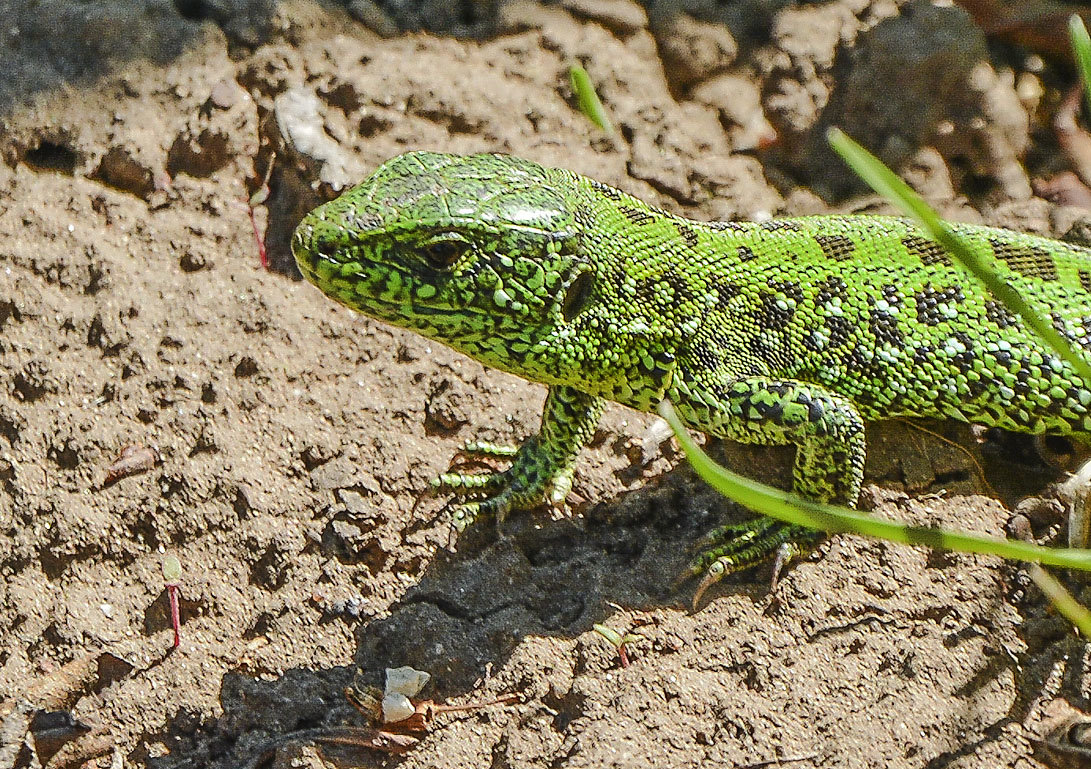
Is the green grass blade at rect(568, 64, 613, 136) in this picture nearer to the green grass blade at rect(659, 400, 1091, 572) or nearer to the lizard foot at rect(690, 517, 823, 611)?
the lizard foot at rect(690, 517, 823, 611)

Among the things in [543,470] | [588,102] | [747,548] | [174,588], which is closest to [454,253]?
[543,470]

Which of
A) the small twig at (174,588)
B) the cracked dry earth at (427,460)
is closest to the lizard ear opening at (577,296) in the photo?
the cracked dry earth at (427,460)

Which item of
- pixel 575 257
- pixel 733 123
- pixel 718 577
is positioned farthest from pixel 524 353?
pixel 733 123

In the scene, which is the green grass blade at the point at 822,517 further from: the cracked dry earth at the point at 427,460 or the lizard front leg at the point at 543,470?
the lizard front leg at the point at 543,470

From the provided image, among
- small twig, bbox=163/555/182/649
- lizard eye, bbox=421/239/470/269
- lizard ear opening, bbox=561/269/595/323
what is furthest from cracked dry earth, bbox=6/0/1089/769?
lizard eye, bbox=421/239/470/269

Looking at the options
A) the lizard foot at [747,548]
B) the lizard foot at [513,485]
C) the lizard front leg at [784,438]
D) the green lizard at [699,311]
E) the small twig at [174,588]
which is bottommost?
the small twig at [174,588]

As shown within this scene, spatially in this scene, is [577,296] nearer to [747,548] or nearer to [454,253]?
[454,253]
